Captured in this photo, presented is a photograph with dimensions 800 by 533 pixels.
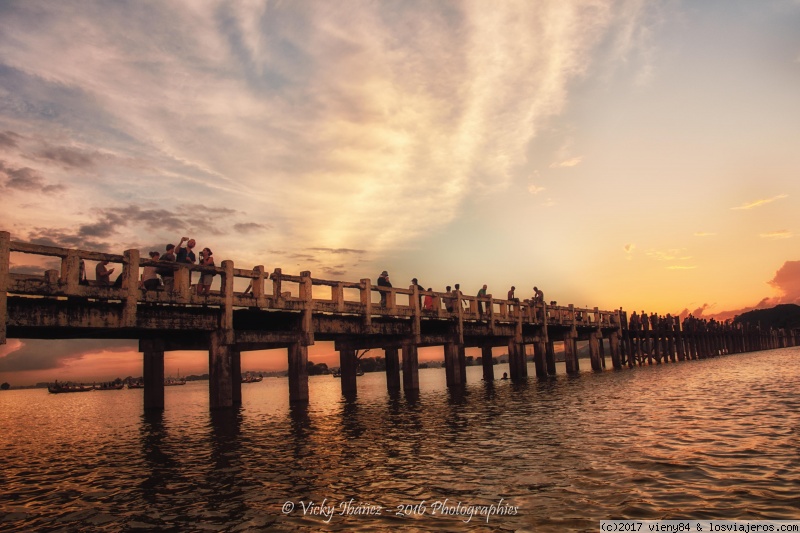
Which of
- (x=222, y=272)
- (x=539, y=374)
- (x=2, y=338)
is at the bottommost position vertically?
(x=539, y=374)

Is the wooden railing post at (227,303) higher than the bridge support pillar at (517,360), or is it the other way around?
the wooden railing post at (227,303)

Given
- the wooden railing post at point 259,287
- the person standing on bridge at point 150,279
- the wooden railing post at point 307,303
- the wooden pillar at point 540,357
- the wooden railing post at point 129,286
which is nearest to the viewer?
the wooden railing post at point 129,286

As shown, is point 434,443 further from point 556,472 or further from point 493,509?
point 493,509

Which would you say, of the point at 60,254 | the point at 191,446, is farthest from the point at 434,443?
the point at 60,254

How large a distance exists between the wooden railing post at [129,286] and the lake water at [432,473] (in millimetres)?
3322

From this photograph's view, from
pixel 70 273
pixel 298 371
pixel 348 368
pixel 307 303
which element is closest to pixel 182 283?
pixel 70 273

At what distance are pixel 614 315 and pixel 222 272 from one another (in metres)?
34.9

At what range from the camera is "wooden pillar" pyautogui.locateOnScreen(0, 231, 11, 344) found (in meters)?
11.7

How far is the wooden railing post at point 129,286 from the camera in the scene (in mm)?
13672

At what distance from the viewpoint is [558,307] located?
111ft

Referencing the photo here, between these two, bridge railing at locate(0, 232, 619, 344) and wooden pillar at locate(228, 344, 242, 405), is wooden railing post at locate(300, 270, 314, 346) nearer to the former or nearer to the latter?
bridge railing at locate(0, 232, 619, 344)

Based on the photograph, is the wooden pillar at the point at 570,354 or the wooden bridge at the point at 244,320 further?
the wooden pillar at the point at 570,354

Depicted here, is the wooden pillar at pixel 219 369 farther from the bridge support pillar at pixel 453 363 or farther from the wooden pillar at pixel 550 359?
the wooden pillar at pixel 550 359

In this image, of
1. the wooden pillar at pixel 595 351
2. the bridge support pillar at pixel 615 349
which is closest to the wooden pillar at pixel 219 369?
the wooden pillar at pixel 595 351
